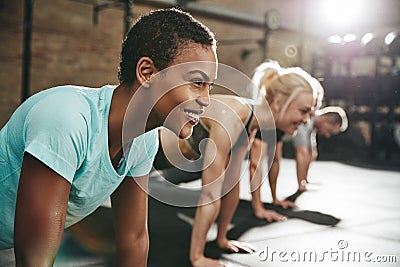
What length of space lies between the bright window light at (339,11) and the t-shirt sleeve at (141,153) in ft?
28.3

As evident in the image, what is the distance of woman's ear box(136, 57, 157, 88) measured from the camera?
0.91m

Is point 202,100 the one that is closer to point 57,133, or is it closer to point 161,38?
point 161,38

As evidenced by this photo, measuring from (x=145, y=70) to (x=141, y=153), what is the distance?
0.77 ft

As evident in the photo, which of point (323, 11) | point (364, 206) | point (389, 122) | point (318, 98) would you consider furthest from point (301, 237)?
point (323, 11)

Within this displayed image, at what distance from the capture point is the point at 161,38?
0.90 meters

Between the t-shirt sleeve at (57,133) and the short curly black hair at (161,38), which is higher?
the short curly black hair at (161,38)

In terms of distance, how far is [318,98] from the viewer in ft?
7.47

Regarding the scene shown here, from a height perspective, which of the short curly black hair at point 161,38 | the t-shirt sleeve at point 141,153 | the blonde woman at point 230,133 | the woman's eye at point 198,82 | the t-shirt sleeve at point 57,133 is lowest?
the blonde woman at point 230,133

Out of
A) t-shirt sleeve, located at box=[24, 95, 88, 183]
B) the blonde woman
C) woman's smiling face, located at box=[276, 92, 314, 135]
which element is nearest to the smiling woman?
t-shirt sleeve, located at box=[24, 95, 88, 183]

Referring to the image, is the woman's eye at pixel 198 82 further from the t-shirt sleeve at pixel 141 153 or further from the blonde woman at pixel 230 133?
the blonde woman at pixel 230 133

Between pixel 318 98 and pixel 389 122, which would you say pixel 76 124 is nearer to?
pixel 318 98

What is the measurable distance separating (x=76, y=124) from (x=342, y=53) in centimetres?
676

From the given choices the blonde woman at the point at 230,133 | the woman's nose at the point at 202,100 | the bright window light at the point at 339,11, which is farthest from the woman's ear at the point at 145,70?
the bright window light at the point at 339,11

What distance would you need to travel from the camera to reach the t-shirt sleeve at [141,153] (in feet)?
3.43
